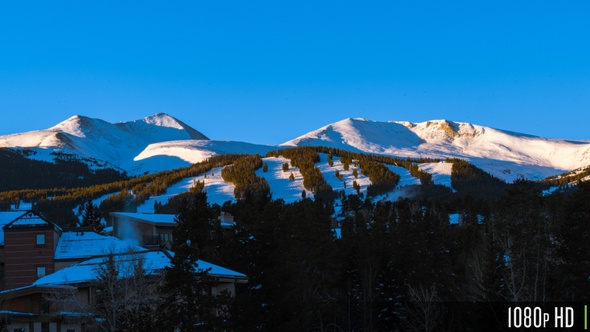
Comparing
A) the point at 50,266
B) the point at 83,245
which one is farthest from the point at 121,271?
the point at 83,245

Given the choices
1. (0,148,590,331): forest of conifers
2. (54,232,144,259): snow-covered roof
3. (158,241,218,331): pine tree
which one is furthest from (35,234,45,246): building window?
(158,241,218,331): pine tree

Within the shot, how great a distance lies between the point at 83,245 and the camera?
189ft

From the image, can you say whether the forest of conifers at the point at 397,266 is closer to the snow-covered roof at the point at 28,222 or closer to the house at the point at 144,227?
the snow-covered roof at the point at 28,222

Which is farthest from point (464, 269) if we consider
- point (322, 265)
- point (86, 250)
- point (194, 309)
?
point (194, 309)

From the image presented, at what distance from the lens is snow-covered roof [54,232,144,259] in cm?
5619

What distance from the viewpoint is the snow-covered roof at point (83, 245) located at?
56188 millimetres

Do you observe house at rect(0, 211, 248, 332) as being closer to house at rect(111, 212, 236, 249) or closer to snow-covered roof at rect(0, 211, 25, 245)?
snow-covered roof at rect(0, 211, 25, 245)

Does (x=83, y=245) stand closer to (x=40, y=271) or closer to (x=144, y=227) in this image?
(x=40, y=271)

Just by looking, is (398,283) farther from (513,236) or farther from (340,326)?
(513,236)

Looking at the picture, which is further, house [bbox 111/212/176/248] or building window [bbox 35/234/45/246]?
house [bbox 111/212/176/248]

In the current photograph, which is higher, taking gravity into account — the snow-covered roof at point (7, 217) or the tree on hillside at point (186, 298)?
the snow-covered roof at point (7, 217)

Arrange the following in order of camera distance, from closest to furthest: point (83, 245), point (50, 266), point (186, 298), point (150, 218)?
point (186, 298) → point (50, 266) → point (83, 245) → point (150, 218)

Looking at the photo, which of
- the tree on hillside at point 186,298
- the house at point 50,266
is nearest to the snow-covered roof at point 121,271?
the house at point 50,266

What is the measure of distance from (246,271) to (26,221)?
1867cm
